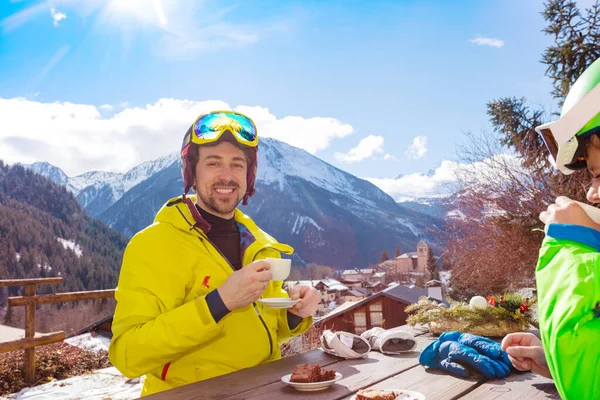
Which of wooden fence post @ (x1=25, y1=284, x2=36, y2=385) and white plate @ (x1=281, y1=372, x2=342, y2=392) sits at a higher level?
white plate @ (x1=281, y1=372, x2=342, y2=392)

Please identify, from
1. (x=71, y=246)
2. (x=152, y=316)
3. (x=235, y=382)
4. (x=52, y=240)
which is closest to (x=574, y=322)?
(x=235, y=382)

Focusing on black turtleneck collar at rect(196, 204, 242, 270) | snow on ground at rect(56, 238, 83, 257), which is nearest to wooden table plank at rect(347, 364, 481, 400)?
black turtleneck collar at rect(196, 204, 242, 270)

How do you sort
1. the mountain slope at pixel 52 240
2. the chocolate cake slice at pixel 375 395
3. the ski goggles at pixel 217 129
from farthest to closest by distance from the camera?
the mountain slope at pixel 52 240 < the ski goggles at pixel 217 129 < the chocolate cake slice at pixel 375 395

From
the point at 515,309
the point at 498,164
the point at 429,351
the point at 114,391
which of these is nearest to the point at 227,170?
the point at 429,351

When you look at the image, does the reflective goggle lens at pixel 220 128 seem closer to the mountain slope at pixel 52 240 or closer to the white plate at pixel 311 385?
the white plate at pixel 311 385

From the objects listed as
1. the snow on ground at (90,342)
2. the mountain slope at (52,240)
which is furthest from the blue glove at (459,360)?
the mountain slope at (52,240)

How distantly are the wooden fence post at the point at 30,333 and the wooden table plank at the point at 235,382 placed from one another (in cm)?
792

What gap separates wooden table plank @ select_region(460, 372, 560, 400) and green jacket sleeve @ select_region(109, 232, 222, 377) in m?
1.01

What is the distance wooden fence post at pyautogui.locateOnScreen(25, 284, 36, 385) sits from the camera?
862 centimetres

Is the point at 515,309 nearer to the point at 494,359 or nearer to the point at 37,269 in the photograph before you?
the point at 494,359

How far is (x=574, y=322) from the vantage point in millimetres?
1041

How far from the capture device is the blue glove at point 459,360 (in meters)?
1.93

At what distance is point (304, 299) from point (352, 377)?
1.88 feet

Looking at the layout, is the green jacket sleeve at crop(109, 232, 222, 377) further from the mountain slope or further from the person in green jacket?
the mountain slope
